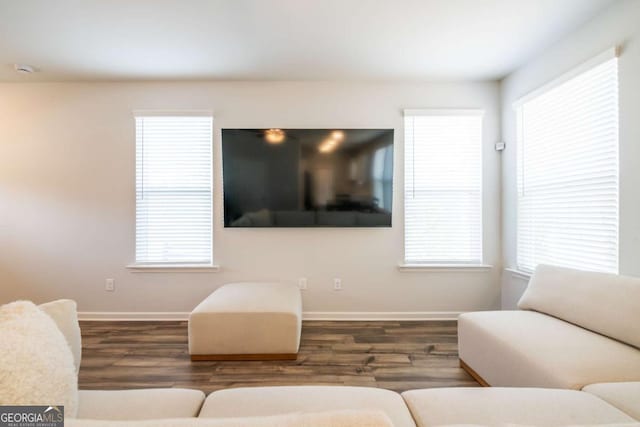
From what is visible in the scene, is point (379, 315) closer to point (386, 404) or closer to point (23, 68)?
point (386, 404)

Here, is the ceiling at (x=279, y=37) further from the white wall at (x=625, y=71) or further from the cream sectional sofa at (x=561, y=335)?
the cream sectional sofa at (x=561, y=335)

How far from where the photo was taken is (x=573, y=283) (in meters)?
1.89

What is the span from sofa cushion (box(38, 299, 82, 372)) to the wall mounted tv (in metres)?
1.91

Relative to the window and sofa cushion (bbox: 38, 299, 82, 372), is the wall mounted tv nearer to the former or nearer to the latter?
the window

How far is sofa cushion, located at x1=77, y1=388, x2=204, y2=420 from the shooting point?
1.01 m

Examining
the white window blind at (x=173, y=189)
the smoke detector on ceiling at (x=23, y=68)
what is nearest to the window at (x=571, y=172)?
the white window blind at (x=173, y=189)

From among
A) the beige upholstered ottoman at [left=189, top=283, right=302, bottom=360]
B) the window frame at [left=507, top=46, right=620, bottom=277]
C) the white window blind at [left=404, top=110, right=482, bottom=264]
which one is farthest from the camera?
the white window blind at [left=404, top=110, right=482, bottom=264]

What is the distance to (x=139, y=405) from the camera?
1053mm

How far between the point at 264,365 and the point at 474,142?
3075mm

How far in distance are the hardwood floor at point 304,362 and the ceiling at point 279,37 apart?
2.63m

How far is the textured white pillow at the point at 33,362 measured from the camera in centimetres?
67

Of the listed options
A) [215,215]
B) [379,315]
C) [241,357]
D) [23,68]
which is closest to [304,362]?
[241,357]

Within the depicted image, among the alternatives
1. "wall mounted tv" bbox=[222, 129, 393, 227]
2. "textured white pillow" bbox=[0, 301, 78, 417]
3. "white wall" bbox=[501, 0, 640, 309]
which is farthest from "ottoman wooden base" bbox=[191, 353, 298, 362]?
"white wall" bbox=[501, 0, 640, 309]

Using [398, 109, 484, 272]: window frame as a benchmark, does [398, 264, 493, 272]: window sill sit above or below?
below
